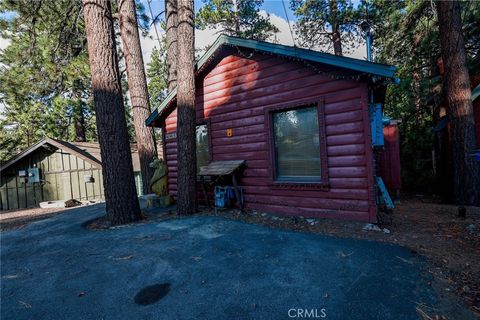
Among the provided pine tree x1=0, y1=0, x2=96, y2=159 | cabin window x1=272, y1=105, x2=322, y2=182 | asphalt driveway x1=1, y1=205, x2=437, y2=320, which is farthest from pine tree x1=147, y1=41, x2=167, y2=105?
asphalt driveway x1=1, y1=205, x2=437, y2=320

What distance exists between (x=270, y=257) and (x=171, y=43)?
963 centimetres

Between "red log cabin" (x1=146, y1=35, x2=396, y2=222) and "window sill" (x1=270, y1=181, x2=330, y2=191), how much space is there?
0.02 metres

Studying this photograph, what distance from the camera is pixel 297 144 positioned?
5289 millimetres

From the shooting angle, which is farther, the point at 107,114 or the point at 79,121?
the point at 79,121

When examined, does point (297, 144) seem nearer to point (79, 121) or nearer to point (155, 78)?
point (79, 121)

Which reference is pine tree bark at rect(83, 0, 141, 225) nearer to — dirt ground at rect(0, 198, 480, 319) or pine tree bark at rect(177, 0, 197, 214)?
dirt ground at rect(0, 198, 480, 319)

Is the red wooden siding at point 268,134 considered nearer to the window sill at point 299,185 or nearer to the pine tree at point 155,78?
the window sill at point 299,185

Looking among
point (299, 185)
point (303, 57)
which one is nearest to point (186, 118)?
point (303, 57)

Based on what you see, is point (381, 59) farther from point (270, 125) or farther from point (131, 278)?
point (131, 278)

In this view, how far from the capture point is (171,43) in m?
9.84

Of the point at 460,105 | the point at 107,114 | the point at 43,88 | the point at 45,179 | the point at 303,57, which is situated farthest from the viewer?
the point at 43,88

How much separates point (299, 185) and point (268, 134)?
4.56ft

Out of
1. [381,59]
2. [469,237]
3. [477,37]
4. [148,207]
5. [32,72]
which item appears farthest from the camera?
[32,72]

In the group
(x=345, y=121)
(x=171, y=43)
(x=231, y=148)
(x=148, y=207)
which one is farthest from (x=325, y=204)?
(x=171, y=43)
